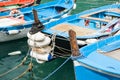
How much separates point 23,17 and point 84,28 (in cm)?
394

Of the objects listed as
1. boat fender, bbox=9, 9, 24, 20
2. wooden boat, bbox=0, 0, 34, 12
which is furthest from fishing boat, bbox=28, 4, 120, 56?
wooden boat, bbox=0, 0, 34, 12

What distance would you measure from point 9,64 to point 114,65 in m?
4.96

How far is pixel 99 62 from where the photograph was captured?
7105 mm

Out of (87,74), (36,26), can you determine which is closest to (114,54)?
(87,74)

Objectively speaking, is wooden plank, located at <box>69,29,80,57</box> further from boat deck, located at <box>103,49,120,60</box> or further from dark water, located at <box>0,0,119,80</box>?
dark water, located at <box>0,0,119,80</box>

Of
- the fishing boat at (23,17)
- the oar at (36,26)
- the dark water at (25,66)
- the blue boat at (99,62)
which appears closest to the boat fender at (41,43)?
the oar at (36,26)

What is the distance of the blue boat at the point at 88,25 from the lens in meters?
9.28

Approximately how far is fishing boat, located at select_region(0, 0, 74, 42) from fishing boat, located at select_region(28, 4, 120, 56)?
127 centimetres

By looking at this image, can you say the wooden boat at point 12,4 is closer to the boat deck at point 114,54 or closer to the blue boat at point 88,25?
the blue boat at point 88,25

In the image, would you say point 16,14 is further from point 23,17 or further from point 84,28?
point 84,28

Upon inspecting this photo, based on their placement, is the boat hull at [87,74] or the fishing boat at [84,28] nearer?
the boat hull at [87,74]

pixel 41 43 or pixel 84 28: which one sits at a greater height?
pixel 84 28

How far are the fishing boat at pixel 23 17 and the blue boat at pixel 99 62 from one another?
426 centimetres

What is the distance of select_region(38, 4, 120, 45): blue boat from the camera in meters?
9.28
